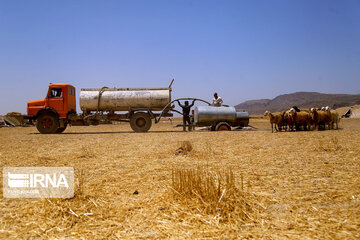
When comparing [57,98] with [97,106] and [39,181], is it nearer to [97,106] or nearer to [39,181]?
[97,106]

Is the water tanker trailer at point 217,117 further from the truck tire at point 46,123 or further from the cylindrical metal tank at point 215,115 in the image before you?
A: the truck tire at point 46,123

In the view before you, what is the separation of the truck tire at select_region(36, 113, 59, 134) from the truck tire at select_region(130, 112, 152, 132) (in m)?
5.00

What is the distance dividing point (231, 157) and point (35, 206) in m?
4.50

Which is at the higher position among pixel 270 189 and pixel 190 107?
pixel 190 107

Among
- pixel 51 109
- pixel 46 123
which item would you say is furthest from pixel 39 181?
pixel 46 123

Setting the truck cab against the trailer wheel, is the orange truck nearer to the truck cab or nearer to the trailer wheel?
the truck cab

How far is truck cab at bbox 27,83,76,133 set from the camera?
17.0 m

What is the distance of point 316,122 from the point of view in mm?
16609

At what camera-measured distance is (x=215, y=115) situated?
16.5 meters

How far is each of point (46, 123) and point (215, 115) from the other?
1127cm

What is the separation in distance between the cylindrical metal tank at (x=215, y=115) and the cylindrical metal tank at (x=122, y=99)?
270 cm

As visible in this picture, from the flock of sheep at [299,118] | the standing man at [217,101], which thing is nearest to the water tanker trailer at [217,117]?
the standing man at [217,101]

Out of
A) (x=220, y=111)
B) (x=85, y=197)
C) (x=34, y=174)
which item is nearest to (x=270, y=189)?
(x=85, y=197)

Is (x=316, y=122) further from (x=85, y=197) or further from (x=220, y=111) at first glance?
(x=85, y=197)
